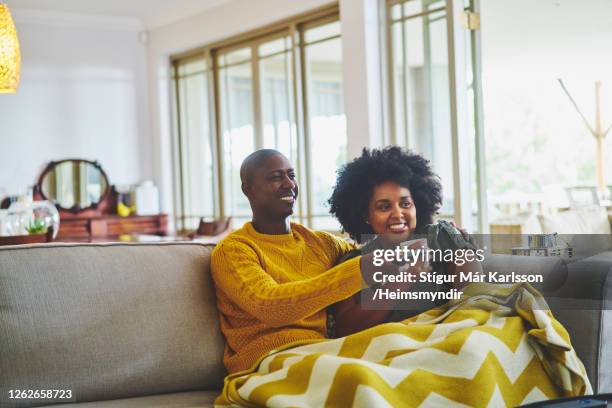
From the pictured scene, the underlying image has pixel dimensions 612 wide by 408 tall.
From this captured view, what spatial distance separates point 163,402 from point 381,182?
2.79 feet

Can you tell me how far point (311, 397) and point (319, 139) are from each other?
4.38 m

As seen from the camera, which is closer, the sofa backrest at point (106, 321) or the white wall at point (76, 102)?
the sofa backrest at point (106, 321)

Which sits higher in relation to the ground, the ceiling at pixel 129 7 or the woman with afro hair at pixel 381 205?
the ceiling at pixel 129 7

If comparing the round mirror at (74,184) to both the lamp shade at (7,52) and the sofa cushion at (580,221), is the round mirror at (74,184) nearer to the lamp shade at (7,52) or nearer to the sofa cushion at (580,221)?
the lamp shade at (7,52)

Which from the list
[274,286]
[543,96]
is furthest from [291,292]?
[543,96]

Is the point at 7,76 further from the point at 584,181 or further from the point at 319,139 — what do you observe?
the point at 584,181

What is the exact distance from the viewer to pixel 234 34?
21.0 feet

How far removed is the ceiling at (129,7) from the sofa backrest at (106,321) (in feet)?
15.4

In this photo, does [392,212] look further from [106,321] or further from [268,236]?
[106,321]

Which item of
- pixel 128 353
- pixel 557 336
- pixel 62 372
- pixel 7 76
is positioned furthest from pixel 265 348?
pixel 7 76

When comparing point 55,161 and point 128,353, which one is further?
point 55,161

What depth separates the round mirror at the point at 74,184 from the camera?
702 centimetres

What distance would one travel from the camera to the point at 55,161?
23.0ft

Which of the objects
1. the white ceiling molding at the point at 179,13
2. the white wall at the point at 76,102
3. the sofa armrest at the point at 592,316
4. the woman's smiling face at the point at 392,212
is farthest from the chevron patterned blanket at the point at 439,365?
the white wall at the point at 76,102
